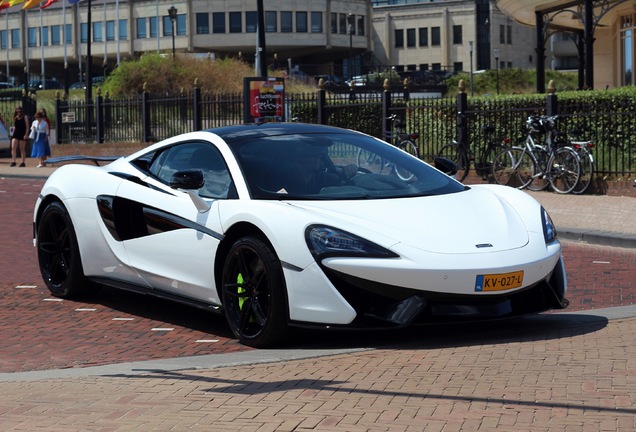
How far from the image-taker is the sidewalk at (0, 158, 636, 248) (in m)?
13.6

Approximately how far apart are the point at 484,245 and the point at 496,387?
1.48m

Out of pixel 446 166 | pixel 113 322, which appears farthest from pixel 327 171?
pixel 113 322

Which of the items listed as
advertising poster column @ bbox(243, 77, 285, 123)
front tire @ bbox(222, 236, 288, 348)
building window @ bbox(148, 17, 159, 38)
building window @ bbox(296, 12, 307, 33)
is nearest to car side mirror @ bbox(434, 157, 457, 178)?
front tire @ bbox(222, 236, 288, 348)

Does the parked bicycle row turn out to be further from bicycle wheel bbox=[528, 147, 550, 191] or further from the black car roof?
the black car roof

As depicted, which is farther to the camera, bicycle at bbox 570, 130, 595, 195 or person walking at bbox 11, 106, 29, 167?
person walking at bbox 11, 106, 29, 167

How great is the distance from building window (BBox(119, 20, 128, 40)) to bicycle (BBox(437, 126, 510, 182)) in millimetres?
88509

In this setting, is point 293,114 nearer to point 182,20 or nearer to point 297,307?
point 297,307

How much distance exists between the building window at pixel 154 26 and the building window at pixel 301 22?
12.5 meters

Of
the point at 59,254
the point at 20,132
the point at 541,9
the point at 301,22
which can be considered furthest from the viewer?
the point at 301,22

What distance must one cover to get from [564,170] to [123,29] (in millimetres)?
92817

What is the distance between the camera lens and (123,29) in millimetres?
108250

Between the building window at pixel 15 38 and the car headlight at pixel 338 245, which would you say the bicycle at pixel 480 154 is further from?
the building window at pixel 15 38

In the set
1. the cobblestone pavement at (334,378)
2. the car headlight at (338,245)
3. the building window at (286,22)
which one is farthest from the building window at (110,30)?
the car headlight at (338,245)

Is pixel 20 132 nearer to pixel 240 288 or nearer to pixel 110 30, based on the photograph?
pixel 240 288
